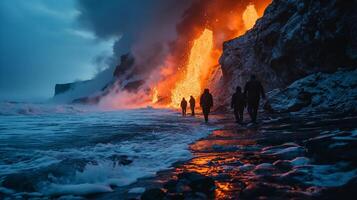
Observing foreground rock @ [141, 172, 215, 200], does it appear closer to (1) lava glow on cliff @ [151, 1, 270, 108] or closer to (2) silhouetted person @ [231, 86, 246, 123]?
(2) silhouetted person @ [231, 86, 246, 123]

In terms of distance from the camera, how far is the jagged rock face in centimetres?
2298

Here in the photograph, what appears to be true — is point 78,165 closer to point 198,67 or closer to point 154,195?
point 154,195

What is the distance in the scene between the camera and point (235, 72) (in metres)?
40.5

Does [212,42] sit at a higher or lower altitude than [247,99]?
higher

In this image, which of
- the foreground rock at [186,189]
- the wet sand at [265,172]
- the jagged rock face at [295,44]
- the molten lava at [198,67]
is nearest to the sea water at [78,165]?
the wet sand at [265,172]

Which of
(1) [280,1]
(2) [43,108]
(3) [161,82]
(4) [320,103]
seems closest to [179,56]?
(3) [161,82]

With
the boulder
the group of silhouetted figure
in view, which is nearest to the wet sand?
the boulder

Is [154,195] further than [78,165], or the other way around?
[78,165]

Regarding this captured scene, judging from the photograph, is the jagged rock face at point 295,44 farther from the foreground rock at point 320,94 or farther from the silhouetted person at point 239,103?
the silhouetted person at point 239,103

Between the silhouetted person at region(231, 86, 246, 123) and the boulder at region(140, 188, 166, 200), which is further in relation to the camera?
the silhouetted person at region(231, 86, 246, 123)

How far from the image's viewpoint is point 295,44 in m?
27.7

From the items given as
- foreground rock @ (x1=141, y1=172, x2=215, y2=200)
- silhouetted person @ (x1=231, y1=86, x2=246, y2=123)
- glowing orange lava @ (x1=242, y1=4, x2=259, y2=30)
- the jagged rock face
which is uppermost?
glowing orange lava @ (x1=242, y1=4, x2=259, y2=30)

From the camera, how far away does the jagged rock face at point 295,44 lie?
2298 cm

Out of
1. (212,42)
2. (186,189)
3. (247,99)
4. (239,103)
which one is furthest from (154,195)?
(212,42)
